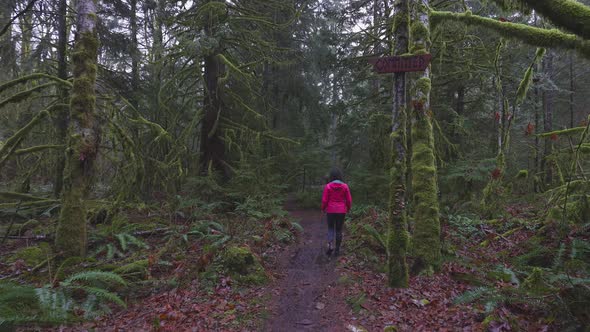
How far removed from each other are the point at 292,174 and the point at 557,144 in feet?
40.9

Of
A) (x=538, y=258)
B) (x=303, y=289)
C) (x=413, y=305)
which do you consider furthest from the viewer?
(x=538, y=258)

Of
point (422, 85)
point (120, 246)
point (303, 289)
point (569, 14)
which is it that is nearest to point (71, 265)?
point (120, 246)

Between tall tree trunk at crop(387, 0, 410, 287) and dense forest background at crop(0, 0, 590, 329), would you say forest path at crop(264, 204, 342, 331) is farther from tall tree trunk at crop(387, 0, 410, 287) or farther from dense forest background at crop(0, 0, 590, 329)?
tall tree trunk at crop(387, 0, 410, 287)

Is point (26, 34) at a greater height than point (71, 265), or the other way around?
point (26, 34)

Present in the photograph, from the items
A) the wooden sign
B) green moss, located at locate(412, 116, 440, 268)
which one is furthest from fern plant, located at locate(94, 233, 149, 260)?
the wooden sign

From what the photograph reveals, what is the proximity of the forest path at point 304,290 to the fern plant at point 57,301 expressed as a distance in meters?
2.67

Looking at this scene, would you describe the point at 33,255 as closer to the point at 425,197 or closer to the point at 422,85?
the point at 425,197

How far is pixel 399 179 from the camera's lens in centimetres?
599

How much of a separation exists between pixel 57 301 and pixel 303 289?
13.8 feet

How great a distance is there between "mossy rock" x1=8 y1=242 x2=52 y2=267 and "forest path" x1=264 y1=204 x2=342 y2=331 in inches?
191

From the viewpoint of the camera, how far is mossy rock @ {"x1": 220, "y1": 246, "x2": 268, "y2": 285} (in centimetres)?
668

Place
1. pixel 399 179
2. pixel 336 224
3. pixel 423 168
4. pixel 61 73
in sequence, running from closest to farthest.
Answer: pixel 399 179 → pixel 423 168 → pixel 336 224 → pixel 61 73

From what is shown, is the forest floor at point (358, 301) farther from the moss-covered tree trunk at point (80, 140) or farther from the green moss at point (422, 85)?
the moss-covered tree trunk at point (80, 140)

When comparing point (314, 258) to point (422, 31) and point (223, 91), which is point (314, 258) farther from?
point (223, 91)
